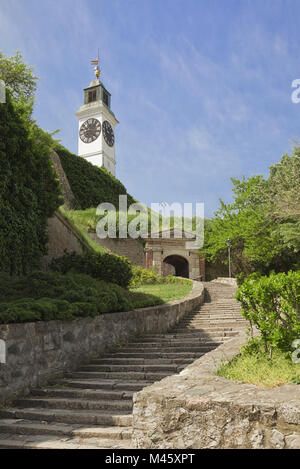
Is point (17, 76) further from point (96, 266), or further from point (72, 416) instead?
point (72, 416)

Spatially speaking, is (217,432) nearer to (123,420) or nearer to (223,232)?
(123,420)

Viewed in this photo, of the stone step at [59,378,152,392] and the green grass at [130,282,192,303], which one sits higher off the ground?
the green grass at [130,282,192,303]

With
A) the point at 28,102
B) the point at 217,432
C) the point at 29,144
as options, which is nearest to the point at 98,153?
the point at 28,102

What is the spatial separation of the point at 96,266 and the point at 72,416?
7.66 m

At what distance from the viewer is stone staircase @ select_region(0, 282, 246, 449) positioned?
440 centimetres

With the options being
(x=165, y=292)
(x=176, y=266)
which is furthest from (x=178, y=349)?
(x=176, y=266)

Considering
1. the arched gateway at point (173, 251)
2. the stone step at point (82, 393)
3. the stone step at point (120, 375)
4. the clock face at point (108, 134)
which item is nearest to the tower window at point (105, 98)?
the clock face at point (108, 134)

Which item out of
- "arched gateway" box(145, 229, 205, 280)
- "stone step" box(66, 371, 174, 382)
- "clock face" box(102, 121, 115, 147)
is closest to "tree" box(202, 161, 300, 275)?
"arched gateway" box(145, 229, 205, 280)

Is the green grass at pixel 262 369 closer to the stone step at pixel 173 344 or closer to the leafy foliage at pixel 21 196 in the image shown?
the stone step at pixel 173 344

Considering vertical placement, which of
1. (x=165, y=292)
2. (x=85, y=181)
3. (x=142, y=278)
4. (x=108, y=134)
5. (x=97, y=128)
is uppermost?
(x=97, y=128)

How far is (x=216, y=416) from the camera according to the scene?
3.05 m

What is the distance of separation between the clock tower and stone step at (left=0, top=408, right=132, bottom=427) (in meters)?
50.4

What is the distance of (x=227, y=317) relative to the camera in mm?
12453

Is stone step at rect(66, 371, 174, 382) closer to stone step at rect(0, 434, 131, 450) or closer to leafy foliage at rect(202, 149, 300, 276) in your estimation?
stone step at rect(0, 434, 131, 450)
